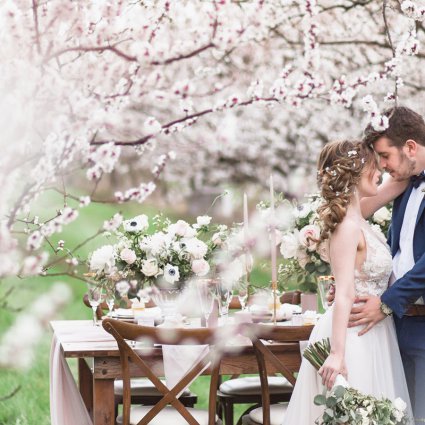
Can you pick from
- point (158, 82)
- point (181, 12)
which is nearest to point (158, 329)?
point (158, 82)

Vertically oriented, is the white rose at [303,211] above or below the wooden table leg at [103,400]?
above

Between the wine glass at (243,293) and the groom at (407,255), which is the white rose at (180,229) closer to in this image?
the wine glass at (243,293)

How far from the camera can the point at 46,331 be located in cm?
650

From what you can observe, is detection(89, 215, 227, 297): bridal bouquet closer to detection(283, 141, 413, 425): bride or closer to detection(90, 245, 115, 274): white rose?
detection(90, 245, 115, 274): white rose

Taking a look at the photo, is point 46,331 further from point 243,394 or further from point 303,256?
point 303,256

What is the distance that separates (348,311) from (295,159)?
505 cm

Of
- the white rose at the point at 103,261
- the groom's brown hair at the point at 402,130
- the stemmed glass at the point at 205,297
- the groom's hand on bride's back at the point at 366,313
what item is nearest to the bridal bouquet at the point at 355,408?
the groom's hand on bride's back at the point at 366,313

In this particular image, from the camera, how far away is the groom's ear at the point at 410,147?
2.86 m

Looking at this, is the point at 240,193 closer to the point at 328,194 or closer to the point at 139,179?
the point at 139,179

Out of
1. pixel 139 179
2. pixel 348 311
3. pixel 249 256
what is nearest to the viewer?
pixel 348 311

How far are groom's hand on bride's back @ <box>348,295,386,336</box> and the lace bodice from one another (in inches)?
1.4

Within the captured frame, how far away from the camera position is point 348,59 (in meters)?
7.73

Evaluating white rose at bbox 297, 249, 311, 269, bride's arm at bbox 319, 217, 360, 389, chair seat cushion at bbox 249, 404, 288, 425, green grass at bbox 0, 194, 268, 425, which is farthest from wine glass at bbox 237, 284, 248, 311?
green grass at bbox 0, 194, 268, 425

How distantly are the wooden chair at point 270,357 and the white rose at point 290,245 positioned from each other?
439 millimetres
